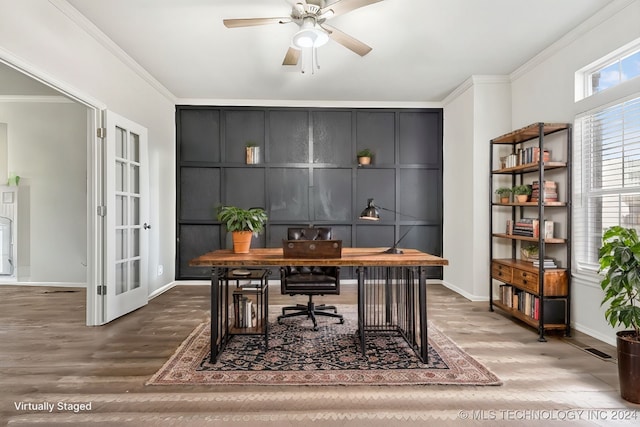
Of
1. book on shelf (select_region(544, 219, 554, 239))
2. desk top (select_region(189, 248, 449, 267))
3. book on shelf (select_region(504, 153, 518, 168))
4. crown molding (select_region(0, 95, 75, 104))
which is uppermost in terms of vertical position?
crown molding (select_region(0, 95, 75, 104))

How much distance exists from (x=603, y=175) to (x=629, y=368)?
5.81 ft

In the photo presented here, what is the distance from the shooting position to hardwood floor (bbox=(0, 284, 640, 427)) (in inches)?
73.8

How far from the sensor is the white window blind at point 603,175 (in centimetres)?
274

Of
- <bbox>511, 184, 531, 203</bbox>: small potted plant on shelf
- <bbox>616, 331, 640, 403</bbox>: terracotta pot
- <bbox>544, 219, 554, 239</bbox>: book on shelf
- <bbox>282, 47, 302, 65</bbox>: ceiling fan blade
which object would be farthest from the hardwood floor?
<bbox>282, 47, 302, 65</bbox>: ceiling fan blade

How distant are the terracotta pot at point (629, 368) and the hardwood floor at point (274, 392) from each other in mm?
69

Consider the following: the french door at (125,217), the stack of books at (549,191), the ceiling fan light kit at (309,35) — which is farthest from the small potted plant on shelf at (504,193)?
the french door at (125,217)

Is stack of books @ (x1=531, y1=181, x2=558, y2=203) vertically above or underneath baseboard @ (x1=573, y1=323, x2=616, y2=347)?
above

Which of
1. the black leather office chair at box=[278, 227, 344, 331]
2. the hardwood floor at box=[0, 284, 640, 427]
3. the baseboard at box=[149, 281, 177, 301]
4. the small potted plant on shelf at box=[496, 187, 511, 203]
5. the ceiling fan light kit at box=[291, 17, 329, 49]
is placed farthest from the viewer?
the baseboard at box=[149, 281, 177, 301]

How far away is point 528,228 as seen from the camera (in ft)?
11.4

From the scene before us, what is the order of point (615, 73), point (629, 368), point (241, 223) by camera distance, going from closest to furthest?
point (629, 368) < point (241, 223) < point (615, 73)

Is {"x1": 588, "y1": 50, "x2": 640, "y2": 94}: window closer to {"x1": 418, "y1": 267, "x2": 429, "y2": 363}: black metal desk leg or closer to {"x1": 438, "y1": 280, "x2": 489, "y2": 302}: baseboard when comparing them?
{"x1": 418, "y1": 267, "x2": 429, "y2": 363}: black metal desk leg

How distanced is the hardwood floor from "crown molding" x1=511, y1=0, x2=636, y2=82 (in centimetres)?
280

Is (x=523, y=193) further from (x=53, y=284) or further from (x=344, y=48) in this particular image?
(x=53, y=284)

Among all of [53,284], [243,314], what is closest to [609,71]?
[243,314]
